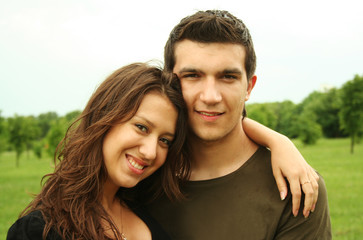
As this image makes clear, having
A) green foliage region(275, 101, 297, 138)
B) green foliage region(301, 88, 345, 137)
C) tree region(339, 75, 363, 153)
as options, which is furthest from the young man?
green foliage region(275, 101, 297, 138)

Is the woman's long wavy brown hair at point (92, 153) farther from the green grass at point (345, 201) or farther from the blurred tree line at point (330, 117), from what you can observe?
the blurred tree line at point (330, 117)

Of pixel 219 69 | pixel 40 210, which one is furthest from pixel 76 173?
pixel 219 69

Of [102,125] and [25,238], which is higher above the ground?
[102,125]

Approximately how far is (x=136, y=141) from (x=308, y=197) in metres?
1.40

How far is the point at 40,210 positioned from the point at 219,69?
1.78 metres

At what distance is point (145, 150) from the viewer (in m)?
2.52

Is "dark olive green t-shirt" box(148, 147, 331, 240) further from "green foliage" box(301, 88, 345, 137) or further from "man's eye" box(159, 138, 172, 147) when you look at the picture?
"green foliage" box(301, 88, 345, 137)

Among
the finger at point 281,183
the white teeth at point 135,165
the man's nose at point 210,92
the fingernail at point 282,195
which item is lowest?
the fingernail at point 282,195

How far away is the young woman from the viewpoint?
233 cm

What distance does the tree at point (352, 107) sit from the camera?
2859 centimetres

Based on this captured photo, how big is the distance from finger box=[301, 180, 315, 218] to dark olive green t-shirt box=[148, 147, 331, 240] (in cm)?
8

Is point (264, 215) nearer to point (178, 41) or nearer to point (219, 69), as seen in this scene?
point (219, 69)

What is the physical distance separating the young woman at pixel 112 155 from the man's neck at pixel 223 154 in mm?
394

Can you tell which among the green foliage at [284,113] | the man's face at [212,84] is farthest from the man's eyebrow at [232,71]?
the green foliage at [284,113]
